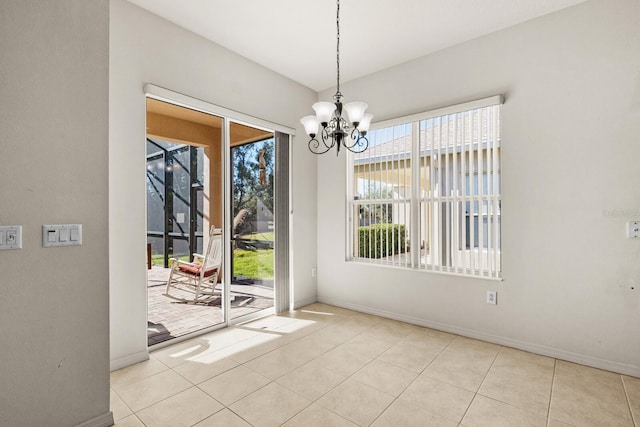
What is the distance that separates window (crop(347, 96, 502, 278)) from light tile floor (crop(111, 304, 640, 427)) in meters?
0.91

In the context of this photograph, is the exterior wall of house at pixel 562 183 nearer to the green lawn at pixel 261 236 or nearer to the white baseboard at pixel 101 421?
the green lawn at pixel 261 236

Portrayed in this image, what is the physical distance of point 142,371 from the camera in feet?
8.16

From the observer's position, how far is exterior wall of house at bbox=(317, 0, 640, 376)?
245 cm

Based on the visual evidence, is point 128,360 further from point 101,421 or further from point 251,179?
point 251,179

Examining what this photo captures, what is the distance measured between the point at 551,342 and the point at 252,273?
300cm

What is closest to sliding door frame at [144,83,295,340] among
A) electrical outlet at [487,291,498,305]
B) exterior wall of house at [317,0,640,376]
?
exterior wall of house at [317,0,640,376]

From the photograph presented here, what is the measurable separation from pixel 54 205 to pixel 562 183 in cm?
362

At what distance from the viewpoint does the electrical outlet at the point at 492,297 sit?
3016 millimetres

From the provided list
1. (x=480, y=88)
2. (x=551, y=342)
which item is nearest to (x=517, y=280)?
(x=551, y=342)

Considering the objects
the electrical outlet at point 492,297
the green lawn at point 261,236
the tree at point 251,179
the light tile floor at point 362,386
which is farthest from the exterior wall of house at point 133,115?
the electrical outlet at point 492,297

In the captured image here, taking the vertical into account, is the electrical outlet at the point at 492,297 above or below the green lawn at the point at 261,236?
below

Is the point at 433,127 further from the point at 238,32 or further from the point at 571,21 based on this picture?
the point at 238,32

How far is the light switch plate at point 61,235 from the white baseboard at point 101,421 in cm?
99

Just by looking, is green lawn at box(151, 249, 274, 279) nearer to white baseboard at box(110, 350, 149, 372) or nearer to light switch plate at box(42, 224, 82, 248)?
white baseboard at box(110, 350, 149, 372)
